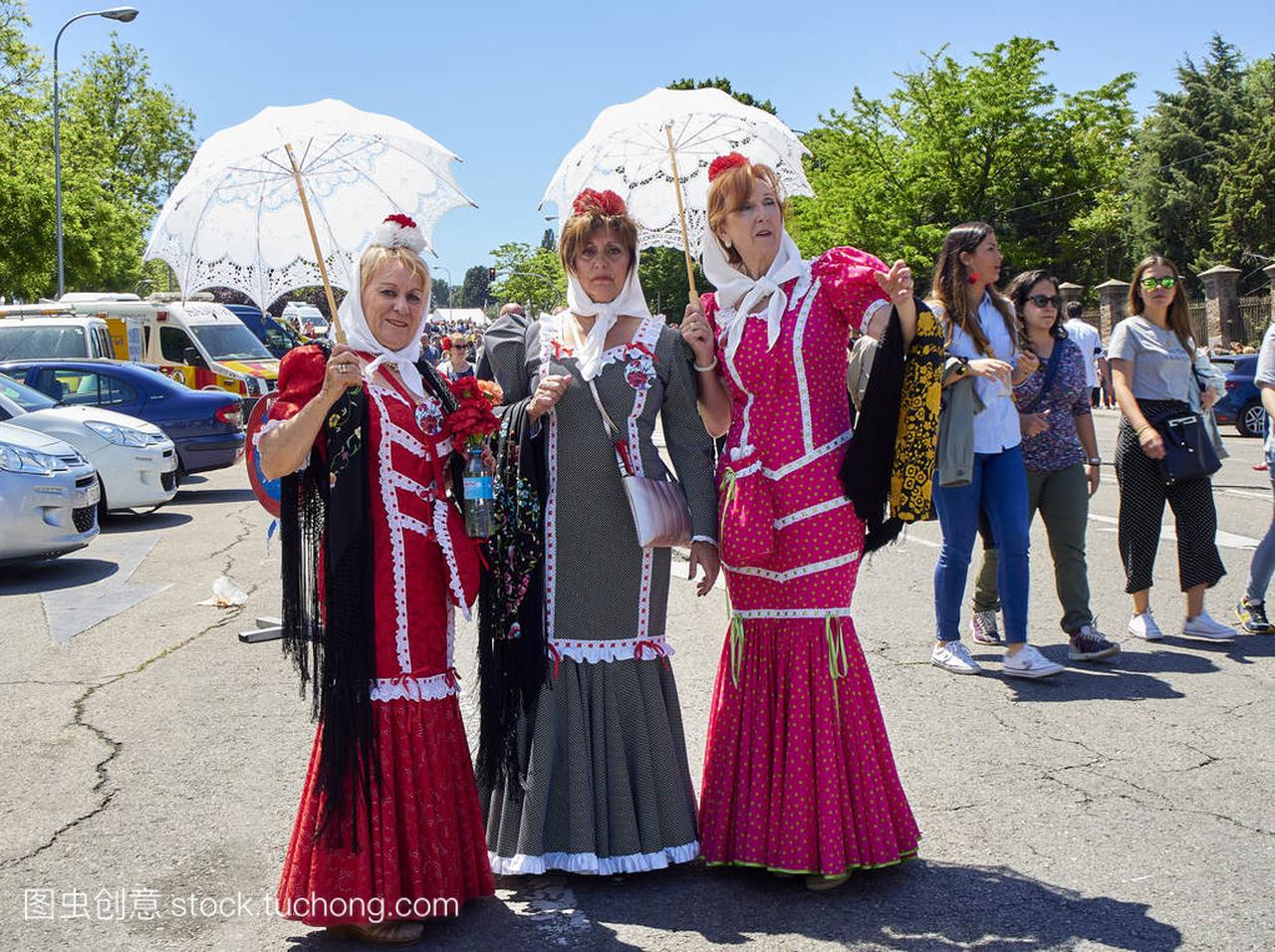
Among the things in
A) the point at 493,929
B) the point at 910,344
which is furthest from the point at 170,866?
the point at 910,344

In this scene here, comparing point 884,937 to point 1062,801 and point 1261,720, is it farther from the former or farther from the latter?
point 1261,720

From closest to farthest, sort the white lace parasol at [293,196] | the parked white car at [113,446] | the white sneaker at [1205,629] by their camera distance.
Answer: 1. the white lace parasol at [293,196]
2. the white sneaker at [1205,629]
3. the parked white car at [113,446]

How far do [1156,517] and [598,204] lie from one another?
437cm

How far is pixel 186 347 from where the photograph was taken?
21.6 meters

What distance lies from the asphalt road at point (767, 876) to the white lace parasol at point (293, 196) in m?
2.02

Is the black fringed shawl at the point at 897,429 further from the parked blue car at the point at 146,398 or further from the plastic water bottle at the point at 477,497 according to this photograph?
the parked blue car at the point at 146,398

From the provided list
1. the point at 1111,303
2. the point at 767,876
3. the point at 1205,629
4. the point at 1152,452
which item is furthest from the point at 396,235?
the point at 1111,303

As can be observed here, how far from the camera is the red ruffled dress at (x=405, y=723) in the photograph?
349cm

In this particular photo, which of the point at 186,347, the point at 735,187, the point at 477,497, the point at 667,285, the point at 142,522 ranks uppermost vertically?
the point at 667,285

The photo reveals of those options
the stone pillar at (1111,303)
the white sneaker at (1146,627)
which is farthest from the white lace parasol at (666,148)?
the stone pillar at (1111,303)

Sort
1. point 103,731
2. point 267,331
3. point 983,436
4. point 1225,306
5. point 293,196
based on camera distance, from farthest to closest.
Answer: point 1225,306 → point 267,331 → point 983,436 → point 103,731 → point 293,196

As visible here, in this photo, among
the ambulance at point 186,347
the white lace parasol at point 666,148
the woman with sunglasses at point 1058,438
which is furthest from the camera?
the ambulance at point 186,347

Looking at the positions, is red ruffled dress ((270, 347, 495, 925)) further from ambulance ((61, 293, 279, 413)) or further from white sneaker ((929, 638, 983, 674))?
ambulance ((61, 293, 279, 413))

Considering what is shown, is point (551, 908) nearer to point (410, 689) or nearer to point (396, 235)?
point (410, 689)
